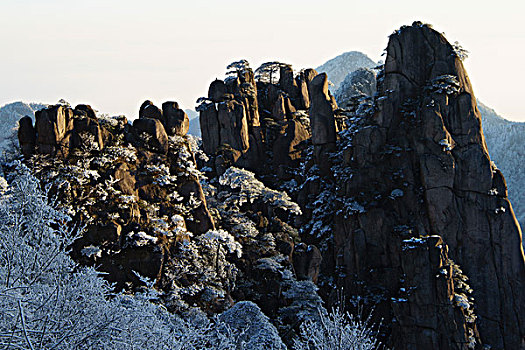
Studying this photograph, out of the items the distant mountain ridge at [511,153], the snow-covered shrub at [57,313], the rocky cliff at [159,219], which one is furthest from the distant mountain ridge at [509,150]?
the snow-covered shrub at [57,313]

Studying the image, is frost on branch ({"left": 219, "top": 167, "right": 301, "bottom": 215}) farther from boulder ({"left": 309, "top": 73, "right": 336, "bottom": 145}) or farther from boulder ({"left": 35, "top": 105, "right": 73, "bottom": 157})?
boulder ({"left": 309, "top": 73, "right": 336, "bottom": 145})

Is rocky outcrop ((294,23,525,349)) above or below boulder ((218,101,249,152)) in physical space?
below

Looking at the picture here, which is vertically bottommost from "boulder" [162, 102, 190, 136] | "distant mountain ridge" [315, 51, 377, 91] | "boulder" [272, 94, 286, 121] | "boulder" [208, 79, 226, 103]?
"boulder" [162, 102, 190, 136]

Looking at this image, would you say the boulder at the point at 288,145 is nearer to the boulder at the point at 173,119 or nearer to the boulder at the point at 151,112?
the boulder at the point at 173,119

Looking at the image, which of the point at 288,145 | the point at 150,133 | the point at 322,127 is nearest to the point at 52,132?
the point at 150,133

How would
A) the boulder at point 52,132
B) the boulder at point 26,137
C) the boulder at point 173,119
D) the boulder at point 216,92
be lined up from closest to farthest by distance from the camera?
the boulder at point 52,132
the boulder at point 26,137
the boulder at point 173,119
the boulder at point 216,92

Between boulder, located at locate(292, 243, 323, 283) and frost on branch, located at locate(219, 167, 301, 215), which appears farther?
frost on branch, located at locate(219, 167, 301, 215)

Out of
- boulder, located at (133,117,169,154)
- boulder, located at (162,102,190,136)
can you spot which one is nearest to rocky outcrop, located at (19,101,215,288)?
boulder, located at (133,117,169,154)

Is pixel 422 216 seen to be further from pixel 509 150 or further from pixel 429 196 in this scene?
pixel 509 150

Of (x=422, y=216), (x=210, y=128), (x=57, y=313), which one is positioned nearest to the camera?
(x=57, y=313)

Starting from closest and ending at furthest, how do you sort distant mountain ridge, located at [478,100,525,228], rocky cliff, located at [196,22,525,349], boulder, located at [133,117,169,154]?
boulder, located at [133,117,169,154] < rocky cliff, located at [196,22,525,349] < distant mountain ridge, located at [478,100,525,228]

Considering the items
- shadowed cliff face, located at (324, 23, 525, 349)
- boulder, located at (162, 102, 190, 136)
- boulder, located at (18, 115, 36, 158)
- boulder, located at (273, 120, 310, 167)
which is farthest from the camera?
boulder, located at (273, 120, 310, 167)

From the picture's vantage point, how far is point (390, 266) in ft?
112

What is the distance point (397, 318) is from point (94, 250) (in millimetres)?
18752
